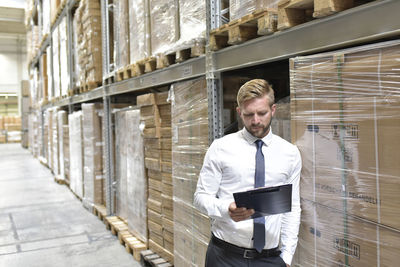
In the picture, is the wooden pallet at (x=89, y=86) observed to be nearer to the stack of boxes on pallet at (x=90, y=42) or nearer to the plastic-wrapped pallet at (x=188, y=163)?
the stack of boxes on pallet at (x=90, y=42)

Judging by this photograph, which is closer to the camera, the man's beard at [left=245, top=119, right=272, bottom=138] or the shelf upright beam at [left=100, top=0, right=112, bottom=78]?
the man's beard at [left=245, top=119, right=272, bottom=138]

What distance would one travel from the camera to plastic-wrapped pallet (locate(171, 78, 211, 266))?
304 cm

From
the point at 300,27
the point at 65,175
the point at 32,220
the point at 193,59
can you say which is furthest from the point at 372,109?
the point at 65,175

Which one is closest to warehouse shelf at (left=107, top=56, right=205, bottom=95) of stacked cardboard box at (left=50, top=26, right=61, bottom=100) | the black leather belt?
the black leather belt

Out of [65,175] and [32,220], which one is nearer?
[32,220]

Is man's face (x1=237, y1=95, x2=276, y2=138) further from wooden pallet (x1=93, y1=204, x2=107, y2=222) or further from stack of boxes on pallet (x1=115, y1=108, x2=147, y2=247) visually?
wooden pallet (x1=93, y1=204, x2=107, y2=222)

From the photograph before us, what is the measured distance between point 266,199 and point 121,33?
366 centimetres

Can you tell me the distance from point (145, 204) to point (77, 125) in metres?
3.39

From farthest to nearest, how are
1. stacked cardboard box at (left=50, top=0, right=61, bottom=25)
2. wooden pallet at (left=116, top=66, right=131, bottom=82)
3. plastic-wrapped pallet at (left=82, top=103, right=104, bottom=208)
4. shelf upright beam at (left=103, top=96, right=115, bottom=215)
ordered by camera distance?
stacked cardboard box at (left=50, top=0, right=61, bottom=25), plastic-wrapped pallet at (left=82, top=103, right=104, bottom=208), shelf upright beam at (left=103, top=96, right=115, bottom=215), wooden pallet at (left=116, top=66, right=131, bottom=82)

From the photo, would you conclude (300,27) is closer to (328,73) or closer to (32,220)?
(328,73)

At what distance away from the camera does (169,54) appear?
133 inches

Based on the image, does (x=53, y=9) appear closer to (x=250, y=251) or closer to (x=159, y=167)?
(x=159, y=167)

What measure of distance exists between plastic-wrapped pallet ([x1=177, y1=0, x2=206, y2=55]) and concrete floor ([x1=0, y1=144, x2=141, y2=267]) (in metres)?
2.54

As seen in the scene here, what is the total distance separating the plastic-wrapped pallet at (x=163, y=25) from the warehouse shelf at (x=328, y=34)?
0.98m
